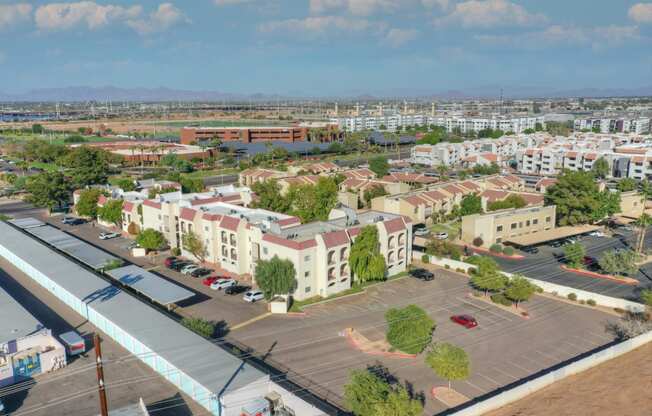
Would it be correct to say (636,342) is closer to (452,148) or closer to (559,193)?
(559,193)

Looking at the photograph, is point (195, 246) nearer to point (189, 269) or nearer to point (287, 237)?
point (189, 269)

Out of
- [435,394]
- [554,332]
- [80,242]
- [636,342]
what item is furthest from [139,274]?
[636,342]

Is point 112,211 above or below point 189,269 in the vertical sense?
above

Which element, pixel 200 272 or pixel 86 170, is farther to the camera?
pixel 86 170

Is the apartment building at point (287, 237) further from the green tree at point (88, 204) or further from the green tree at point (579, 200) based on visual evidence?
the green tree at point (579, 200)

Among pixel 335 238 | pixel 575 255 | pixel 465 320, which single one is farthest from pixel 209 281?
pixel 575 255

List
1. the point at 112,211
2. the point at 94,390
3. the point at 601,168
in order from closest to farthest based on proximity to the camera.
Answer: the point at 94,390 → the point at 112,211 → the point at 601,168
